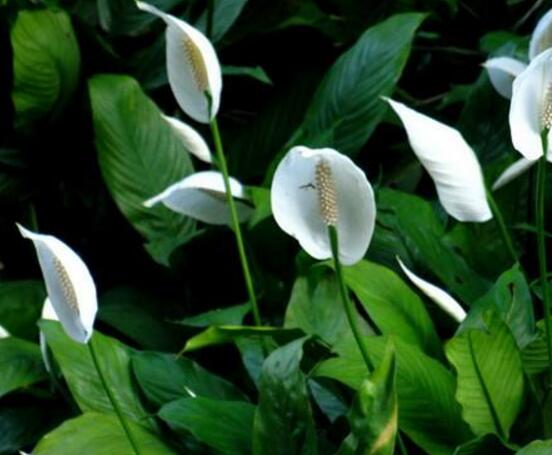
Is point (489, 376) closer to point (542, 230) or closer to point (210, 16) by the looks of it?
point (542, 230)

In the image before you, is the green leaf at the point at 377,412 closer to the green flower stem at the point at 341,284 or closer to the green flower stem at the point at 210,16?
the green flower stem at the point at 341,284

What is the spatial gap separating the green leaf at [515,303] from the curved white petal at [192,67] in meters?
0.33

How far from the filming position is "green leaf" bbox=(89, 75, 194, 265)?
167 cm

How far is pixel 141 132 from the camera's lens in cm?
171

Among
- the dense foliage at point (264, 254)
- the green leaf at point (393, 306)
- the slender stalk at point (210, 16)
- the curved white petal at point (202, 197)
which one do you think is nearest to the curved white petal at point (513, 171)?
the dense foliage at point (264, 254)

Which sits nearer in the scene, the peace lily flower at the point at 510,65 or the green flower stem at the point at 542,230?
the green flower stem at the point at 542,230

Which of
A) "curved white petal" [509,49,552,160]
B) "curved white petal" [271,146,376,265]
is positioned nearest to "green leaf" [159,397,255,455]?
"curved white petal" [271,146,376,265]

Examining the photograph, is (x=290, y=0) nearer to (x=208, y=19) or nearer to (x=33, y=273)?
(x=208, y=19)

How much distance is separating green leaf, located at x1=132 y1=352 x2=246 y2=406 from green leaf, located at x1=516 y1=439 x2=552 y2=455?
0.41 m

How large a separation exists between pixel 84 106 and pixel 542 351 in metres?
0.98

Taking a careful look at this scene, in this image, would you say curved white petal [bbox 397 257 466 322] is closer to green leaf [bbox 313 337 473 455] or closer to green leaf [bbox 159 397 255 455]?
green leaf [bbox 313 337 473 455]

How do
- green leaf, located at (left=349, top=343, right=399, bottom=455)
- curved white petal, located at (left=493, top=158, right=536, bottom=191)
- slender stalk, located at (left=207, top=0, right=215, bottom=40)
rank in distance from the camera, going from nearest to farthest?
1. green leaf, located at (left=349, top=343, right=399, bottom=455)
2. curved white petal, located at (left=493, top=158, right=536, bottom=191)
3. slender stalk, located at (left=207, top=0, right=215, bottom=40)

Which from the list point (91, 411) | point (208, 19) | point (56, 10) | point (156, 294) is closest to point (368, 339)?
point (91, 411)

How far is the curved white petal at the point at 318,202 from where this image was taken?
994 mm
